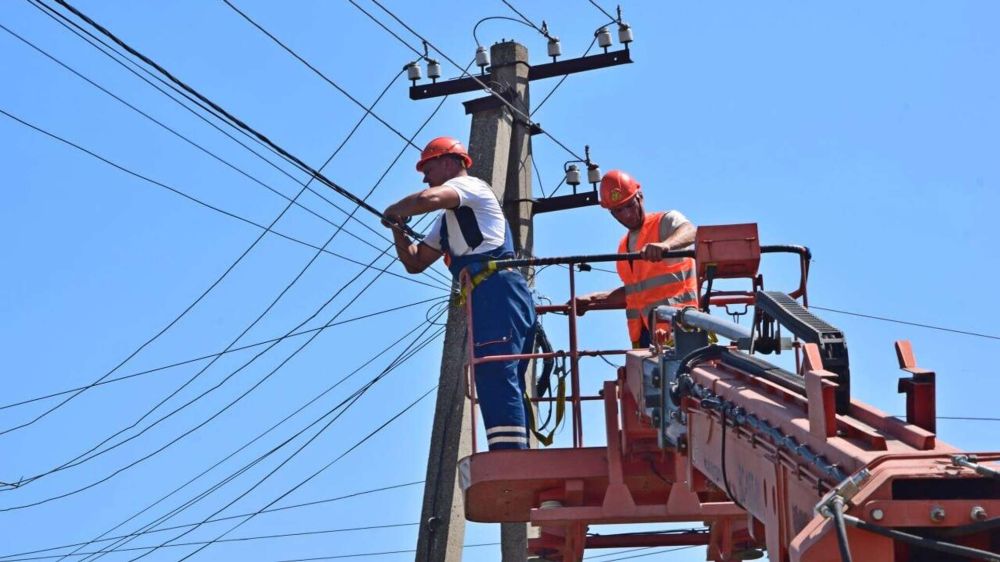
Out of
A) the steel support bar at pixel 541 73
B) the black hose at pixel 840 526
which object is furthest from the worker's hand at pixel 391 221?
the black hose at pixel 840 526

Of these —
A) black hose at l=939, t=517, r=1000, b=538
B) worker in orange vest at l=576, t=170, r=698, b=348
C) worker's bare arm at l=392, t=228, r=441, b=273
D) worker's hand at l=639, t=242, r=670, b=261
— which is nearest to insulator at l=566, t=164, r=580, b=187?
worker in orange vest at l=576, t=170, r=698, b=348

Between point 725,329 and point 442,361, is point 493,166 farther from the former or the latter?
point 725,329

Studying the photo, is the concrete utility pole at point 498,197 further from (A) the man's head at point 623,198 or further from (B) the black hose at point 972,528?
(B) the black hose at point 972,528

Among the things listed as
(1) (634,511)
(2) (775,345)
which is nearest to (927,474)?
(2) (775,345)

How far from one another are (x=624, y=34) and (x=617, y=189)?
210 inches

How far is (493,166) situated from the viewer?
41.7 feet

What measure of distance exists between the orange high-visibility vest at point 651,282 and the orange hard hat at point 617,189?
0.64 feet

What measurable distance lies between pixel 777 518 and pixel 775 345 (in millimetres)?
1002

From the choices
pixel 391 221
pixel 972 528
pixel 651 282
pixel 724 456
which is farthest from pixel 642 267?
pixel 972 528

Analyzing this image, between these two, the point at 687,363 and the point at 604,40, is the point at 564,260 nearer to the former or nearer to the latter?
the point at 687,363

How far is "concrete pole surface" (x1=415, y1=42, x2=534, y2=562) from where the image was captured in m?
11.3

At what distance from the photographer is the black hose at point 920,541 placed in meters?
3.61

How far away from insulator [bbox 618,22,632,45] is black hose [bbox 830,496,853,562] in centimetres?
1140

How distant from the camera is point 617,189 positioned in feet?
32.1
